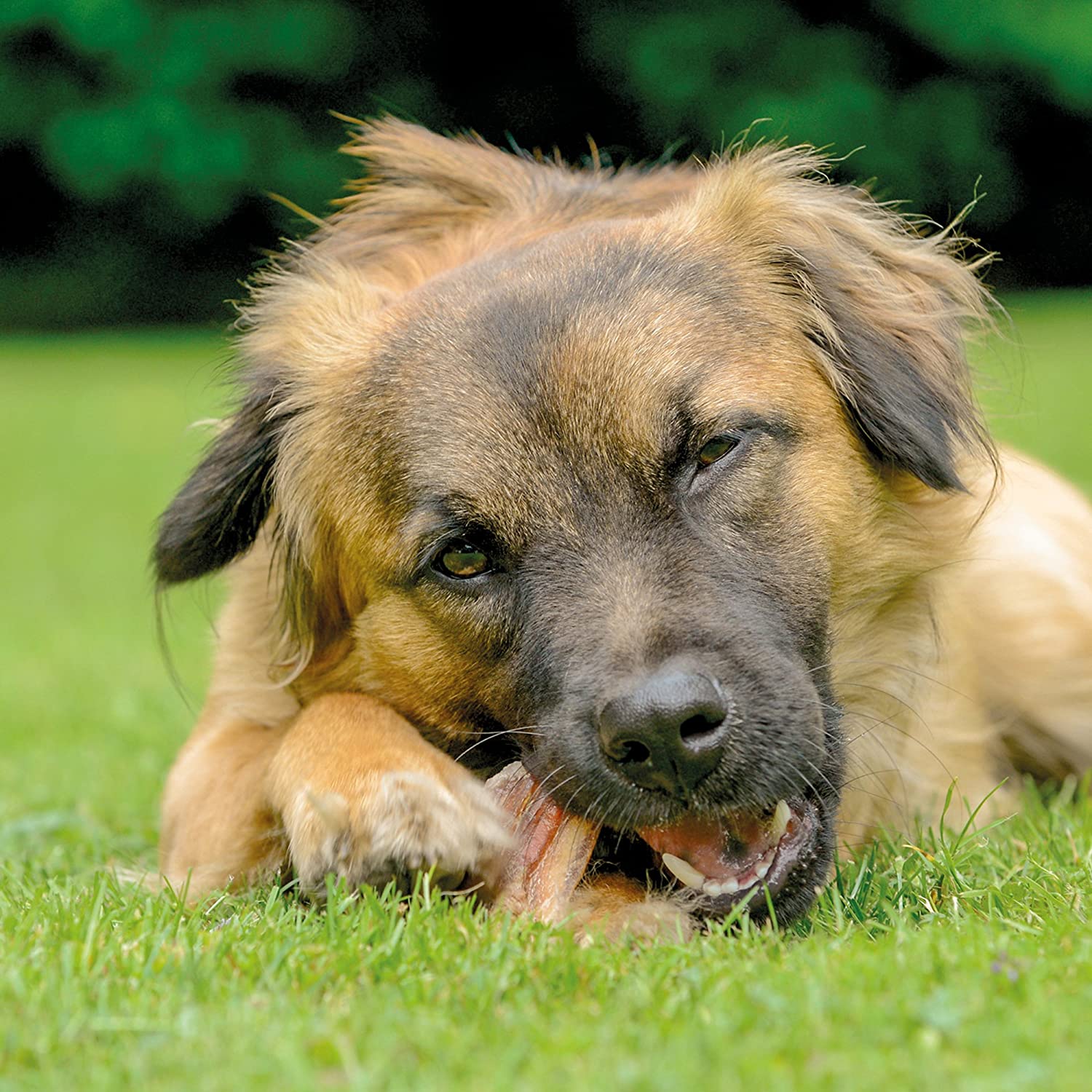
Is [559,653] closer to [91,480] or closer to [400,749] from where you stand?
[400,749]

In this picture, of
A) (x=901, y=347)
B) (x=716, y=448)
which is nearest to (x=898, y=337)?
(x=901, y=347)

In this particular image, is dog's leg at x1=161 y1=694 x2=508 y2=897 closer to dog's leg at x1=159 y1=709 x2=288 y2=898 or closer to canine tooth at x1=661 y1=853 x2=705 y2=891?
dog's leg at x1=159 y1=709 x2=288 y2=898

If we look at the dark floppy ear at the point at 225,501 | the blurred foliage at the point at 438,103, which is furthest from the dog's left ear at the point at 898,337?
the blurred foliage at the point at 438,103

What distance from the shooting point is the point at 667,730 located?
9.91 feet

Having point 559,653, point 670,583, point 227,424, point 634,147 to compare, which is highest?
point 670,583

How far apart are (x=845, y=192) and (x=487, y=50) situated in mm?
23375

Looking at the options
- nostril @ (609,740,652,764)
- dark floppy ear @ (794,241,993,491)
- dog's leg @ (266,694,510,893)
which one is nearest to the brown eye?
dark floppy ear @ (794,241,993,491)

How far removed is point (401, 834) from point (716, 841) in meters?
0.69

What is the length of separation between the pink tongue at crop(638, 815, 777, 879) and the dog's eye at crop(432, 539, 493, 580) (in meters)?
0.75

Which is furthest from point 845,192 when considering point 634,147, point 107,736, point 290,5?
point 290,5

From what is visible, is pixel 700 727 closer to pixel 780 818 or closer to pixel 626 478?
pixel 780 818

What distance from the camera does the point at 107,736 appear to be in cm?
680

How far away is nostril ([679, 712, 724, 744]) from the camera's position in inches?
120

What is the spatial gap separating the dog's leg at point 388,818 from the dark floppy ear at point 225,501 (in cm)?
97
